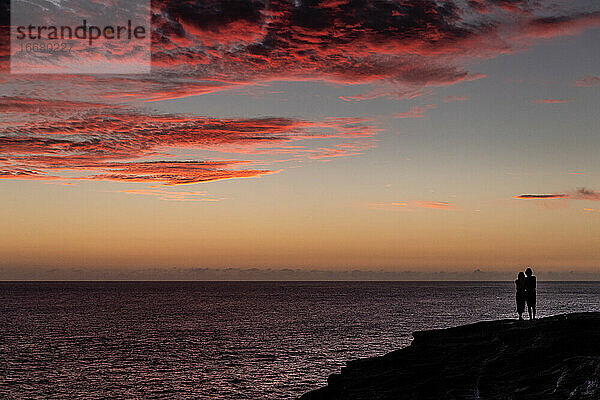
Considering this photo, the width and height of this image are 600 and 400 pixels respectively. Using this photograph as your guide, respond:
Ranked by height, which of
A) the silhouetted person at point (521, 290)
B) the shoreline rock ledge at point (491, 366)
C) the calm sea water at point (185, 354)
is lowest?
the calm sea water at point (185, 354)

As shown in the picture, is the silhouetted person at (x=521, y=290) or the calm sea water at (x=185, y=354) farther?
the calm sea water at (x=185, y=354)

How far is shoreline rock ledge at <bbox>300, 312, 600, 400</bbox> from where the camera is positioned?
20.2 meters

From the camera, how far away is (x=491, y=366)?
77.2 ft

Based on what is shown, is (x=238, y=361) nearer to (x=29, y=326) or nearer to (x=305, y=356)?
(x=305, y=356)

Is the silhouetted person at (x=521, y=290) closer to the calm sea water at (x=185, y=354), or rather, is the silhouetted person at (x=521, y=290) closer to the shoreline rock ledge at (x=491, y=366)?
the shoreline rock ledge at (x=491, y=366)

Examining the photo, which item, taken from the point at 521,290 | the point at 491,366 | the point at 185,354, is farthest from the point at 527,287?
the point at 185,354

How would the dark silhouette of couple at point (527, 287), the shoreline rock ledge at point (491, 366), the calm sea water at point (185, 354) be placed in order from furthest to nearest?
the calm sea water at point (185, 354), the dark silhouette of couple at point (527, 287), the shoreline rock ledge at point (491, 366)

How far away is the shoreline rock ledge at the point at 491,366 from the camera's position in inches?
796

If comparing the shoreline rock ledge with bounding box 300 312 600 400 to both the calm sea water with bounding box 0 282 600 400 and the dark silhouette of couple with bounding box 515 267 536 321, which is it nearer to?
the dark silhouette of couple with bounding box 515 267 536 321

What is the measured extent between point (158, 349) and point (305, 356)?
62.1 ft

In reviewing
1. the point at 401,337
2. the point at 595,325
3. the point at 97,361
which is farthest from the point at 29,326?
the point at 595,325

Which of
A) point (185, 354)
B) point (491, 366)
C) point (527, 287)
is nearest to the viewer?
point (491, 366)

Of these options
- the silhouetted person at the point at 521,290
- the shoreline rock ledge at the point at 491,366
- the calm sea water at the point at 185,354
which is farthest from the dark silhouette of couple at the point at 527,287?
the calm sea water at the point at 185,354

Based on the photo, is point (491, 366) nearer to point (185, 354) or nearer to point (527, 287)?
point (527, 287)
